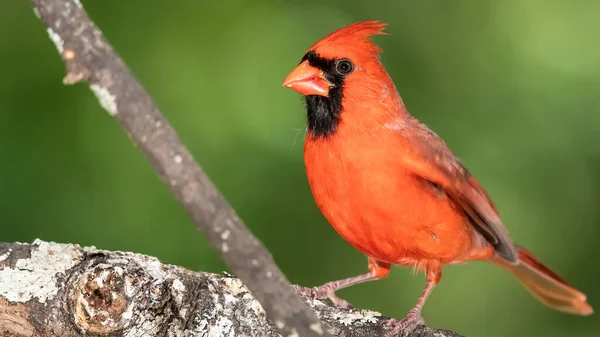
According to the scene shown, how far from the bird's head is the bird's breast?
117 mm

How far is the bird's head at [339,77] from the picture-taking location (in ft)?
8.88

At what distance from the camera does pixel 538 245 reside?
4.22m

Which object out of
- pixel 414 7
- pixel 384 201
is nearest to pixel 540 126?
pixel 414 7

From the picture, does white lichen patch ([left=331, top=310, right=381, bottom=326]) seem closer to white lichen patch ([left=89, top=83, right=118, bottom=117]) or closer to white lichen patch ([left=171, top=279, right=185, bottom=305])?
white lichen patch ([left=171, top=279, right=185, bottom=305])

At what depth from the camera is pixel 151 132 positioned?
118cm

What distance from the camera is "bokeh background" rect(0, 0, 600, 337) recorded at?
12.6 ft

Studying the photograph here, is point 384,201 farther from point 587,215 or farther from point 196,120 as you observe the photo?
point 587,215

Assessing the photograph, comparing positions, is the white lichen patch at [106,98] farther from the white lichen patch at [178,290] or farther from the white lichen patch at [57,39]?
the white lichen patch at [178,290]

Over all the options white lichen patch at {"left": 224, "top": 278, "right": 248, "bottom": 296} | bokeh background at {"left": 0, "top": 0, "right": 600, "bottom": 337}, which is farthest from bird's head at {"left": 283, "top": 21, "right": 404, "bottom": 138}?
bokeh background at {"left": 0, "top": 0, "right": 600, "bottom": 337}

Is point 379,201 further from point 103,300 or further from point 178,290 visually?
point 103,300

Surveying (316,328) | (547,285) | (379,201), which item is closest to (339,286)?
(379,201)

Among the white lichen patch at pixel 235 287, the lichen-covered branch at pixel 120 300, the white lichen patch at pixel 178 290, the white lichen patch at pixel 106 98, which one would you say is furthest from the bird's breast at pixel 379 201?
the white lichen patch at pixel 106 98

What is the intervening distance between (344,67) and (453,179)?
544 millimetres

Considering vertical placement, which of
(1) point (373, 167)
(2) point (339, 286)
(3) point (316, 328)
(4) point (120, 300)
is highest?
(1) point (373, 167)
